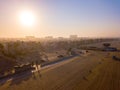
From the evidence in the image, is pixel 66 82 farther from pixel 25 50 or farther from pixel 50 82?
pixel 25 50

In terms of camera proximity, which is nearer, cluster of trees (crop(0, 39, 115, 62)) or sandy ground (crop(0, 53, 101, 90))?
sandy ground (crop(0, 53, 101, 90))

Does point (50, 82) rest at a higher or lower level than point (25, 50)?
higher

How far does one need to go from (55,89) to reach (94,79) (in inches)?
232

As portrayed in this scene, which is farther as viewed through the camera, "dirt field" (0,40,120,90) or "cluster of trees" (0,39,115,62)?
"cluster of trees" (0,39,115,62)

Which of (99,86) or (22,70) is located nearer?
(99,86)

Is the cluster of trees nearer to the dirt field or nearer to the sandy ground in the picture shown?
the sandy ground

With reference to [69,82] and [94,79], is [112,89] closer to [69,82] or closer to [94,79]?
[94,79]

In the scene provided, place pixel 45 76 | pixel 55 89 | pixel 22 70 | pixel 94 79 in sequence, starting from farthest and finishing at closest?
pixel 22 70 → pixel 45 76 → pixel 94 79 → pixel 55 89

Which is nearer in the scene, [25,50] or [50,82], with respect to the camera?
[50,82]

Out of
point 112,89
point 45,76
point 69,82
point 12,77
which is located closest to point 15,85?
point 12,77

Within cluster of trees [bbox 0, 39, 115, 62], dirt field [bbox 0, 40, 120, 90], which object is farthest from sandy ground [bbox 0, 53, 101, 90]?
cluster of trees [bbox 0, 39, 115, 62]

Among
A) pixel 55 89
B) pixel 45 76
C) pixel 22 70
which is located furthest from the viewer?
pixel 22 70

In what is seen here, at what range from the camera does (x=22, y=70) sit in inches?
923

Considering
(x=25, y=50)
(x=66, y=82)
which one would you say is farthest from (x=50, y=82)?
(x=25, y=50)
